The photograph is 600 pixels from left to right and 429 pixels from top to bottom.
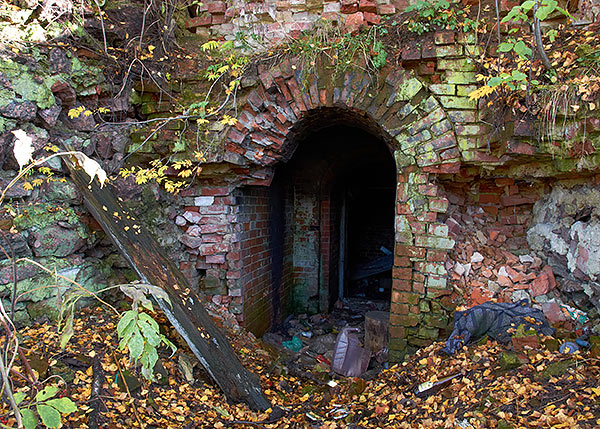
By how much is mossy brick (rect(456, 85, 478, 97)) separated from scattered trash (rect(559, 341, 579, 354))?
80.8 inches

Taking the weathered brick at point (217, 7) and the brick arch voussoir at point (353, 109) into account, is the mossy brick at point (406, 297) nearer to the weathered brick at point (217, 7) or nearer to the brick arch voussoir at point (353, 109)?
the brick arch voussoir at point (353, 109)

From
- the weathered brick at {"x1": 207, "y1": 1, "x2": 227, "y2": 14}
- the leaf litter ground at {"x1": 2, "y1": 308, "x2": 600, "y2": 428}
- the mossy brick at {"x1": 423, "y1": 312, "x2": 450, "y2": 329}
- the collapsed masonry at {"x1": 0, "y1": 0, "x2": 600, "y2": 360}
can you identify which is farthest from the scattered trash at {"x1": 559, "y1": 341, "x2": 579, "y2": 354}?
the weathered brick at {"x1": 207, "y1": 1, "x2": 227, "y2": 14}

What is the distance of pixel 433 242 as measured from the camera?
336 centimetres

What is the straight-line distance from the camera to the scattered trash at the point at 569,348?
2.59 metres

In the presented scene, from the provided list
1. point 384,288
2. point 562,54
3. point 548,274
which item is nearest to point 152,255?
point 548,274

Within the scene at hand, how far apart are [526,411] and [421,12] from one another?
9.92 feet

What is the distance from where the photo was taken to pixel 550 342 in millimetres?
2666

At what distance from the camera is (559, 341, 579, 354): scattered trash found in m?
2.59

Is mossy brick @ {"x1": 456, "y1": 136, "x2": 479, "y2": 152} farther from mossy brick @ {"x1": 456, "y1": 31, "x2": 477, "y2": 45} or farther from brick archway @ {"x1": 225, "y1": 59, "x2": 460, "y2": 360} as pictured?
mossy brick @ {"x1": 456, "y1": 31, "x2": 477, "y2": 45}

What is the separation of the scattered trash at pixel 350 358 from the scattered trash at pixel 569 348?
1747mm

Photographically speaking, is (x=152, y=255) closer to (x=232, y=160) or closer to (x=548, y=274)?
(x=232, y=160)

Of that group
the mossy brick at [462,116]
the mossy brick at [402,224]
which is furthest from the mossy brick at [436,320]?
the mossy brick at [462,116]

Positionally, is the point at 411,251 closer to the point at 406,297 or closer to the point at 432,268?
the point at 432,268

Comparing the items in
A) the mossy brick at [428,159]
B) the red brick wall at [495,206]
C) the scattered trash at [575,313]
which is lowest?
the scattered trash at [575,313]
